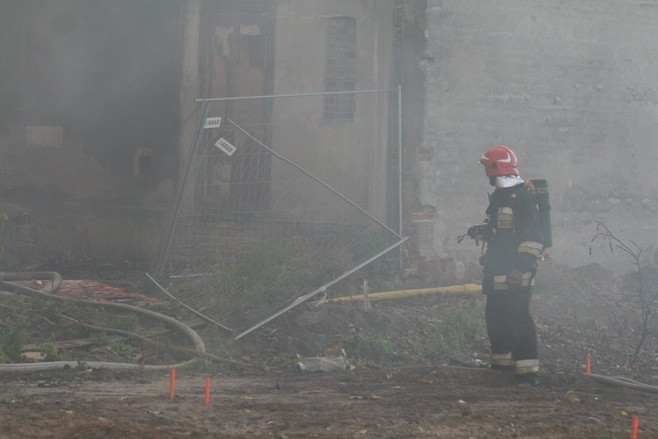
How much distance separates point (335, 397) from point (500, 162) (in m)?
2.68

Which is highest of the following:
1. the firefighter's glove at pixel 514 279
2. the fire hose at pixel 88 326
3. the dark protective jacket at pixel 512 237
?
the dark protective jacket at pixel 512 237

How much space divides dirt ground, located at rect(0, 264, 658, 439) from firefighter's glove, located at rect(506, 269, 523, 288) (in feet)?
2.59

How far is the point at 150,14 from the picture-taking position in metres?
13.4

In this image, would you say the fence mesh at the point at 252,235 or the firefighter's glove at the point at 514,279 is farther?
the fence mesh at the point at 252,235

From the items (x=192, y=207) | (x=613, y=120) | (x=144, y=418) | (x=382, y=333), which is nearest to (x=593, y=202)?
(x=613, y=120)

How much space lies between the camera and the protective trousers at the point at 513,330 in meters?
7.45

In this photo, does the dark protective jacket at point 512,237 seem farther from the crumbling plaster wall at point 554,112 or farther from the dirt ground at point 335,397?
the crumbling plaster wall at point 554,112

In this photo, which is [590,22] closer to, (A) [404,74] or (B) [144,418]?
(A) [404,74]

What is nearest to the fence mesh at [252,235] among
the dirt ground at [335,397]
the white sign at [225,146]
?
the white sign at [225,146]

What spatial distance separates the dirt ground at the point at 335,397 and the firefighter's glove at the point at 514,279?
0.79 m

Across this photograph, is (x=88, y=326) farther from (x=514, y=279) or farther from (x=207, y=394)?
(x=514, y=279)

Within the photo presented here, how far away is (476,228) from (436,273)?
14.5 feet

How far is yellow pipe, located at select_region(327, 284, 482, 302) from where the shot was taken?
10.4 metres

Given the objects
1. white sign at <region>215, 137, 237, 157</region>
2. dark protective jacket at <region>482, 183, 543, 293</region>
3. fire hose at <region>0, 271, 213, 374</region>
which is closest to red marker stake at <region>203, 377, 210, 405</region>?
fire hose at <region>0, 271, 213, 374</region>
